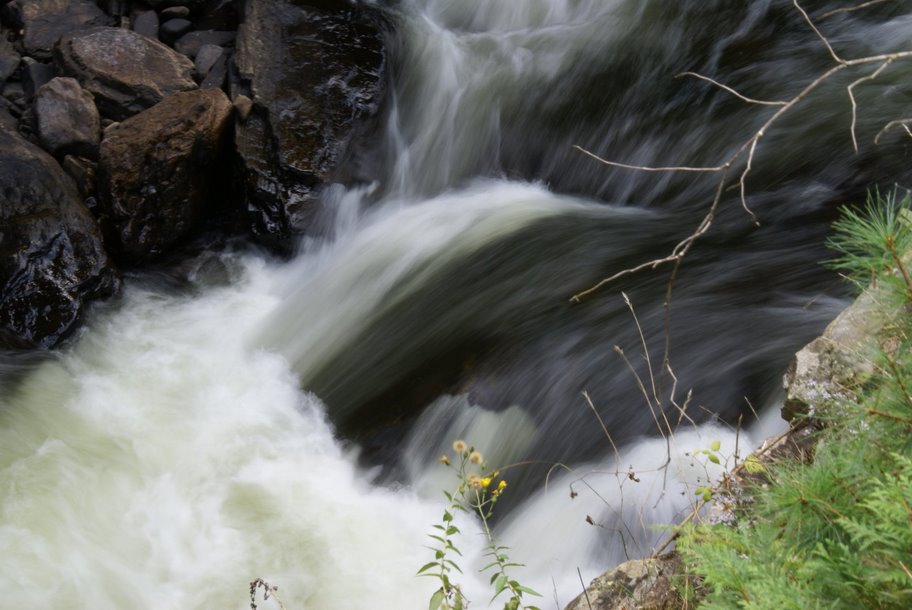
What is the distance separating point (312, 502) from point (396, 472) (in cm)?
40

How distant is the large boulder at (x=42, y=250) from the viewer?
5.18 m

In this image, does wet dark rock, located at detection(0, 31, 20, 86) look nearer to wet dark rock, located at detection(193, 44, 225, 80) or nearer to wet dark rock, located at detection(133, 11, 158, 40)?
wet dark rock, located at detection(133, 11, 158, 40)

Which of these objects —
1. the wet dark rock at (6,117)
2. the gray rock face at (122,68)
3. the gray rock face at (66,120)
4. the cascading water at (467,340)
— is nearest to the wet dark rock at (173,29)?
the gray rock face at (122,68)

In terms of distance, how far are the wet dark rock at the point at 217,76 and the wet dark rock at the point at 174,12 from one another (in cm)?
71

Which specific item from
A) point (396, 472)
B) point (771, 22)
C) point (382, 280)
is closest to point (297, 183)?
point (382, 280)

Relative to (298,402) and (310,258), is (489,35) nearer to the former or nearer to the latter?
(310,258)

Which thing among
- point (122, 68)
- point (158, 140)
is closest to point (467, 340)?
point (158, 140)

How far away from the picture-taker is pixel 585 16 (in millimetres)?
6551

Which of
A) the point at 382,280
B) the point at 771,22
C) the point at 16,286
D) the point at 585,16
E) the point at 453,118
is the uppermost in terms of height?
the point at 771,22

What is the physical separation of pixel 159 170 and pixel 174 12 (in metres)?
1.76

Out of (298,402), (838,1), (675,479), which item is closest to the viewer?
(675,479)

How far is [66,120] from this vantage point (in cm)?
587

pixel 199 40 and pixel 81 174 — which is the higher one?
pixel 199 40

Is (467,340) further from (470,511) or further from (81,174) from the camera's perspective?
(81,174)
